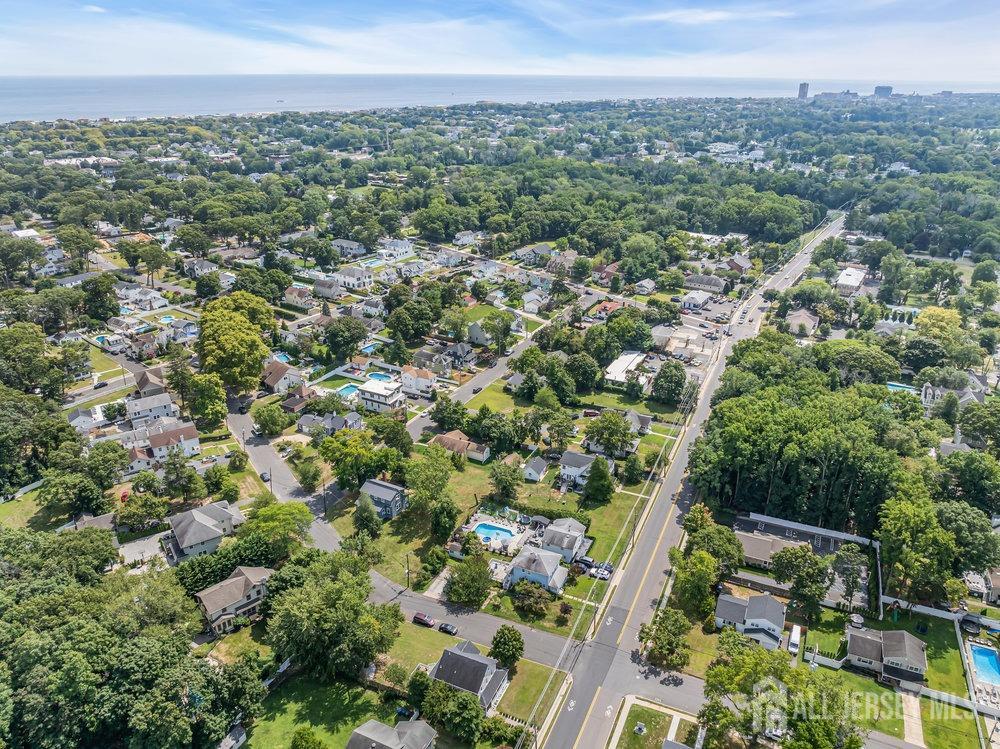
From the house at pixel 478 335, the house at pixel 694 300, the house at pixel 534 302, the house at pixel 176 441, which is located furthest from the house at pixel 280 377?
the house at pixel 694 300

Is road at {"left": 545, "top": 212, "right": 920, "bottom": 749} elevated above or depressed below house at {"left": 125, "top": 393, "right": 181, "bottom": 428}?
below

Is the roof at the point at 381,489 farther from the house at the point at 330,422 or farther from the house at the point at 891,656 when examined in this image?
the house at the point at 891,656

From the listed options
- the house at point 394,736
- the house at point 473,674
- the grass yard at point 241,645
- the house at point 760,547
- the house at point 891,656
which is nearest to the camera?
the house at point 394,736

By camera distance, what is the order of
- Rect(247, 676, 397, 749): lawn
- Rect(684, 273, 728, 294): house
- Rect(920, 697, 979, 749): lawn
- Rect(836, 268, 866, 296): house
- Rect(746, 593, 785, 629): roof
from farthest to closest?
Rect(684, 273, 728, 294): house < Rect(836, 268, 866, 296): house < Rect(746, 593, 785, 629): roof < Rect(247, 676, 397, 749): lawn < Rect(920, 697, 979, 749): lawn

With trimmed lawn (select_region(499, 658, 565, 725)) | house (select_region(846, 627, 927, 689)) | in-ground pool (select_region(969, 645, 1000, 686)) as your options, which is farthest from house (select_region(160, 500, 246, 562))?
in-ground pool (select_region(969, 645, 1000, 686))

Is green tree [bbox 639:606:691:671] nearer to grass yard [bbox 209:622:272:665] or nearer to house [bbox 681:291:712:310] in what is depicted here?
grass yard [bbox 209:622:272:665]

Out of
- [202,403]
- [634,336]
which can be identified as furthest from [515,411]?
[202,403]

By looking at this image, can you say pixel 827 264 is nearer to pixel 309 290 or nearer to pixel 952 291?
pixel 952 291
